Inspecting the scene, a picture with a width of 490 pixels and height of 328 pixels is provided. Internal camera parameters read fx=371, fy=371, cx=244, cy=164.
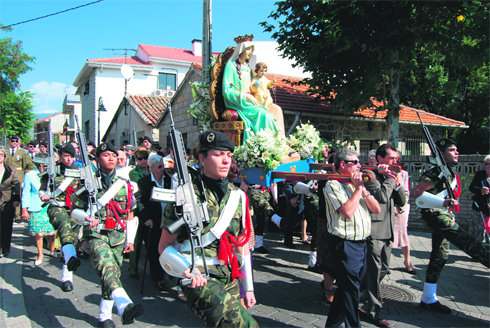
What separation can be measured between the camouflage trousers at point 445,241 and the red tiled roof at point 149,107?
14682mm

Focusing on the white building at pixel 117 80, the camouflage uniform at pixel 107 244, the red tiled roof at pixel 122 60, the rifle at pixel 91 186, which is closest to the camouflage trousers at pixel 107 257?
the camouflage uniform at pixel 107 244

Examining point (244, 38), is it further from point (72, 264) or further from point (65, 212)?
point (72, 264)

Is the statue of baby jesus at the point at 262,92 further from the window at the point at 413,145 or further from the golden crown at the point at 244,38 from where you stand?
the window at the point at 413,145

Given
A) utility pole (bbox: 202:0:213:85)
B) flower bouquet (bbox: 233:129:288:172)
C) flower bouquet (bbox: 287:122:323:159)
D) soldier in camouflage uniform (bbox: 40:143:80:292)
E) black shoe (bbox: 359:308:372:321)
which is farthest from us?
utility pole (bbox: 202:0:213:85)

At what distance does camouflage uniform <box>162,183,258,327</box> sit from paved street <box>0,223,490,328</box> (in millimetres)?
1875

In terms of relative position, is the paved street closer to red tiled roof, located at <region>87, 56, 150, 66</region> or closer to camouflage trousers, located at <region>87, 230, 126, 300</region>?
camouflage trousers, located at <region>87, 230, 126, 300</region>

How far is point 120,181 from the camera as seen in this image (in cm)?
458

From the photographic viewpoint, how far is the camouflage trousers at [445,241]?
4.33m

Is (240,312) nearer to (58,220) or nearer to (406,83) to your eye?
(58,220)

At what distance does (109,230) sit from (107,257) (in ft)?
1.60

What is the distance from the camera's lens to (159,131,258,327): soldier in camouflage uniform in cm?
247

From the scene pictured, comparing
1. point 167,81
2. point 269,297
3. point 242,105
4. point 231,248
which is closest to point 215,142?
point 231,248

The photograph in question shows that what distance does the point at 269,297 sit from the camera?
16.9 feet

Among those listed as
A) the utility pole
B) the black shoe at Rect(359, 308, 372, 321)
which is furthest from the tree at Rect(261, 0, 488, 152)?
the black shoe at Rect(359, 308, 372, 321)
